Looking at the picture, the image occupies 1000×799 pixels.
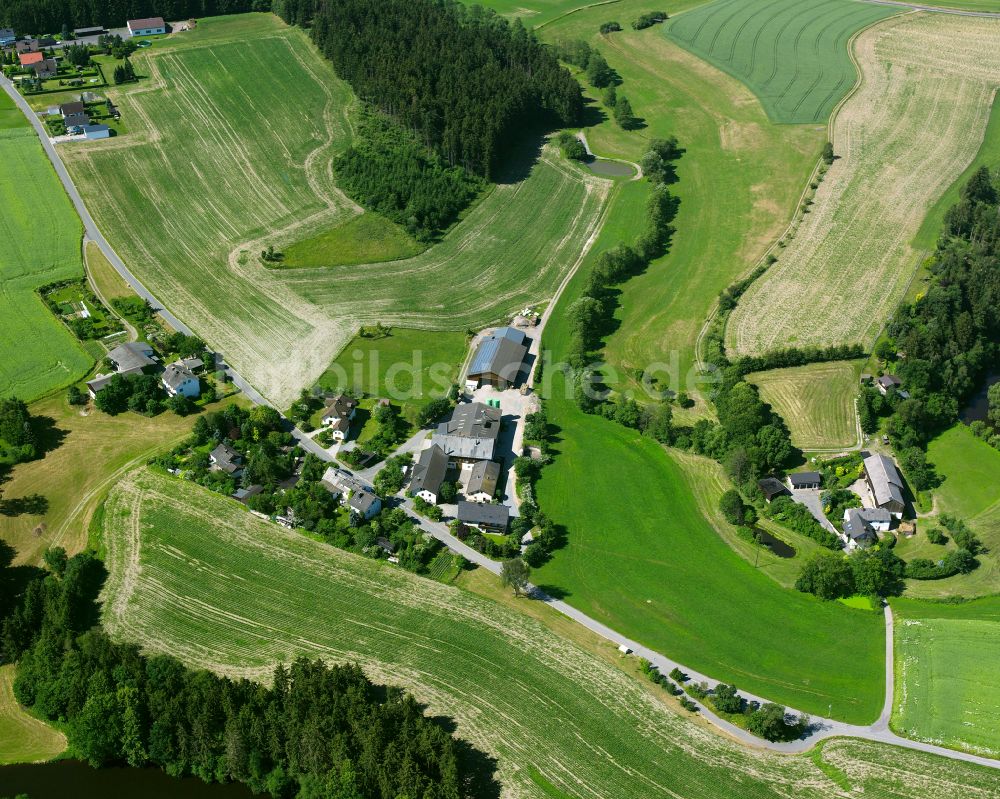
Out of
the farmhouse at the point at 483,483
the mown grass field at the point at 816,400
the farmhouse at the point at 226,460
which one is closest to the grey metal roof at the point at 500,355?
the farmhouse at the point at 483,483

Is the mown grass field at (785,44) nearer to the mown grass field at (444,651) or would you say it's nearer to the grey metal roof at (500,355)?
the grey metal roof at (500,355)

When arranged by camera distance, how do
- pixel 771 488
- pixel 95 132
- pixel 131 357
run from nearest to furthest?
pixel 771 488 < pixel 131 357 < pixel 95 132

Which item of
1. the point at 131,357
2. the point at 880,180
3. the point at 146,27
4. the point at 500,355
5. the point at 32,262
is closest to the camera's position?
the point at 131,357

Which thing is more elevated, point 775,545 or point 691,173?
point 691,173

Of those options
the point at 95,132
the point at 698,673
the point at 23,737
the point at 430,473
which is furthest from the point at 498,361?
the point at 95,132

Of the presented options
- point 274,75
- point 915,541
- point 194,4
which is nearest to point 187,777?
point 915,541

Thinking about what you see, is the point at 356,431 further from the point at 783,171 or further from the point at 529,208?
the point at 783,171

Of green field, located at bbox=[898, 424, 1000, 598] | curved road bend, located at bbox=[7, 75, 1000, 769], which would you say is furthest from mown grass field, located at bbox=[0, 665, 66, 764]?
green field, located at bbox=[898, 424, 1000, 598]

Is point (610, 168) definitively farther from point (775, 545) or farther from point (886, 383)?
point (775, 545)
